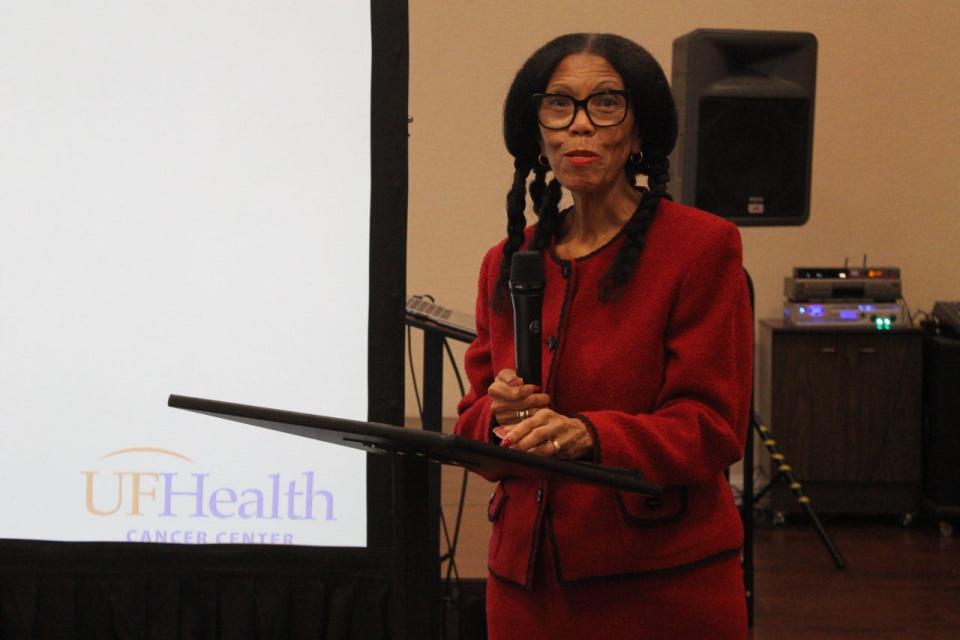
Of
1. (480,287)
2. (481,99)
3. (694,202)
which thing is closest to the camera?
(480,287)

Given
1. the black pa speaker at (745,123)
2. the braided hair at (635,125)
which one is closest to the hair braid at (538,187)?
the braided hair at (635,125)

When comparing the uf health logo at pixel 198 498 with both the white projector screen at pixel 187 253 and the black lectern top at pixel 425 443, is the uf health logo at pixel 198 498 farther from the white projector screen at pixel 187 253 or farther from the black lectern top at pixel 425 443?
the black lectern top at pixel 425 443

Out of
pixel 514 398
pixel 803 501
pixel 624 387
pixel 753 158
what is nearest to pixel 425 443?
pixel 514 398

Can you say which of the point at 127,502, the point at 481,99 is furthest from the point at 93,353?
the point at 481,99

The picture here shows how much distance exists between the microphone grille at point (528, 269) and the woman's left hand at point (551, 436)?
0.15 metres

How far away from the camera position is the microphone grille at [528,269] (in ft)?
4.59

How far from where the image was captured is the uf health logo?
2398 mm

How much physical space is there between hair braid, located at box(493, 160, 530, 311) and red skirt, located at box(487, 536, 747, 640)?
1.04ft

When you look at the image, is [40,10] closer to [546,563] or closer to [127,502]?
[127,502]

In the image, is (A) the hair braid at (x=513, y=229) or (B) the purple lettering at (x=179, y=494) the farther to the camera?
(B) the purple lettering at (x=179, y=494)

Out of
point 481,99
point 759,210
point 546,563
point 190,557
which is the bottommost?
point 190,557

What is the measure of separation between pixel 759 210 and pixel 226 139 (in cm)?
137

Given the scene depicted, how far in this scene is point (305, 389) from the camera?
238 cm

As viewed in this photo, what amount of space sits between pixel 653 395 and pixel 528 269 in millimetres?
257
